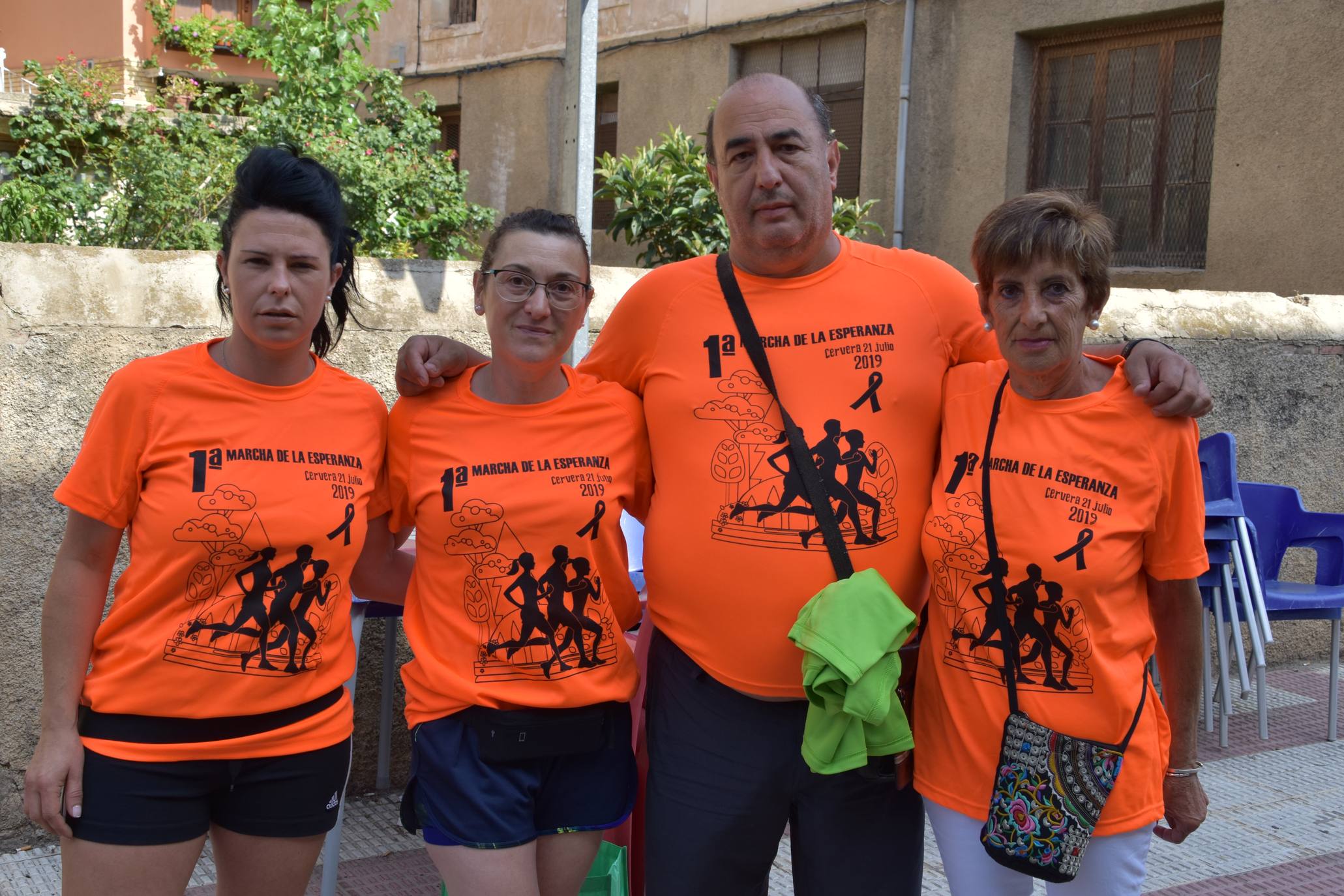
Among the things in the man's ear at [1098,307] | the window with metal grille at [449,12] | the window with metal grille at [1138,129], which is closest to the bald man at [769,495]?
the man's ear at [1098,307]

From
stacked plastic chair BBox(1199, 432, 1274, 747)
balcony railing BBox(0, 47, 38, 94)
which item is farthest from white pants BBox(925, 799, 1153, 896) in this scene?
balcony railing BBox(0, 47, 38, 94)

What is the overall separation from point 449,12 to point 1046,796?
15.9 m

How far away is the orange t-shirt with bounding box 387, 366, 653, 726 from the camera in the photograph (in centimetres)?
237

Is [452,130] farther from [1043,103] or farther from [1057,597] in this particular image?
[1057,597]

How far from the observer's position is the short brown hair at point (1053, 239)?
2256 mm

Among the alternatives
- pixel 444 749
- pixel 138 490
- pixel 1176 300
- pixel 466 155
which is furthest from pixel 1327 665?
pixel 466 155

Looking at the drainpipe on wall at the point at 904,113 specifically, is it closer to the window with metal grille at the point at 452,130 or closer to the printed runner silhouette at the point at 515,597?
the window with metal grille at the point at 452,130

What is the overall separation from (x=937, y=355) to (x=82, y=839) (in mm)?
1843

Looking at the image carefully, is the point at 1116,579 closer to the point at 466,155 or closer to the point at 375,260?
the point at 375,260

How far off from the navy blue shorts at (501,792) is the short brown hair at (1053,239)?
1.19 m

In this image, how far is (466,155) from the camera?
16094mm

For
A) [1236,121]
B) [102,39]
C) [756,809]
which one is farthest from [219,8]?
[756,809]

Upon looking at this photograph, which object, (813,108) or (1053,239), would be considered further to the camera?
(813,108)

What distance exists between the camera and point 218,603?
7.29 feet
